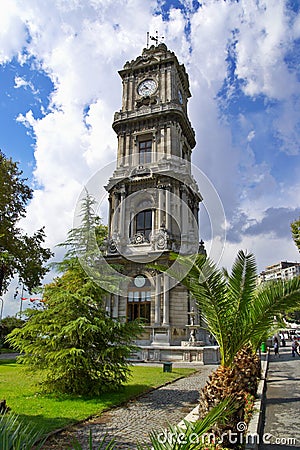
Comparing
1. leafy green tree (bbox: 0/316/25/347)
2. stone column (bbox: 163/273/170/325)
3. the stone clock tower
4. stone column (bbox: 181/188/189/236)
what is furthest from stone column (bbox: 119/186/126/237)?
leafy green tree (bbox: 0/316/25/347)

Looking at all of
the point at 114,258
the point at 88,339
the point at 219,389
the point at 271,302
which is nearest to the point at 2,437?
the point at 219,389

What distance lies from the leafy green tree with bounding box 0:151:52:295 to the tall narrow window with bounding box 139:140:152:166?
34.4ft

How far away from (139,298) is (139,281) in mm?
1294

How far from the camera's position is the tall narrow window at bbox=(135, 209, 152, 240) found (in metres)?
31.2

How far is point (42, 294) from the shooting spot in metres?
12.2

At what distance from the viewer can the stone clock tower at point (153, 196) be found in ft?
89.6

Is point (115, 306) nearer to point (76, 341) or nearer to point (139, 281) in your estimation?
point (139, 281)

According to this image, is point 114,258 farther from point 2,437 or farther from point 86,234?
point 2,437

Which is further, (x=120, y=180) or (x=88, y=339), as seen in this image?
(x=120, y=180)

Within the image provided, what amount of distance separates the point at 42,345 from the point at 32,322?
77 centimetres

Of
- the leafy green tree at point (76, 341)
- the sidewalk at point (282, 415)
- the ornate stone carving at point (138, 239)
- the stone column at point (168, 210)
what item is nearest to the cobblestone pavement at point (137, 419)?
the leafy green tree at point (76, 341)

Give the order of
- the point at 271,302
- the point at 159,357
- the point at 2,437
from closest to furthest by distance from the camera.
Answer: the point at 2,437
the point at 271,302
the point at 159,357

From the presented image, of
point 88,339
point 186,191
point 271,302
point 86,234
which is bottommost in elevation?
point 88,339

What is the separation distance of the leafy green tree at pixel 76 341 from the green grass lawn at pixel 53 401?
18.0 inches
